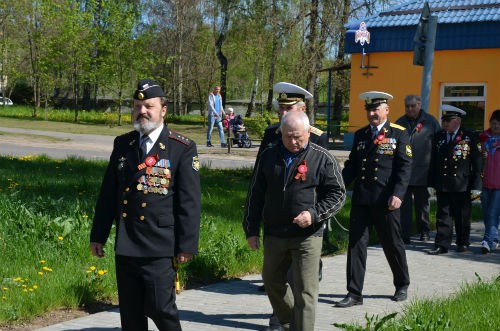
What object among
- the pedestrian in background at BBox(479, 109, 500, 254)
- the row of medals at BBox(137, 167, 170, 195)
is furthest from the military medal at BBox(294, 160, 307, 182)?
the pedestrian in background at BBox(479, 109, 500, 254)

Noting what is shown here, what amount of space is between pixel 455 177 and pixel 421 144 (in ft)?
2.57

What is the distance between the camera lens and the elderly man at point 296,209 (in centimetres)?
575

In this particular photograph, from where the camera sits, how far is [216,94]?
28.5m

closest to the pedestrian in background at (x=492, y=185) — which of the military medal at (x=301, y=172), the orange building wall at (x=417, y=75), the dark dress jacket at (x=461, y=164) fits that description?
the dark dress jacket at (x=461, y=164)

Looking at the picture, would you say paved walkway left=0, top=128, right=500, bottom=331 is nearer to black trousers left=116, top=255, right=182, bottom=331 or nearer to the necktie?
black trousers left=116, top=255, right=182, bottom=331

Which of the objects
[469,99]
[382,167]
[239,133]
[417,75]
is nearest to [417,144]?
[382,167]

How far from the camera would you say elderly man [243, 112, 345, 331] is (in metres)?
5.75

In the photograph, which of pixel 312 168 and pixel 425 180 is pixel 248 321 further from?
pixel 425 180

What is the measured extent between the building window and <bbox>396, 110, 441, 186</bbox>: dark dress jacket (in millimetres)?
14303

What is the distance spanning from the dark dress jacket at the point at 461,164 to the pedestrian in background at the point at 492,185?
0.45ft

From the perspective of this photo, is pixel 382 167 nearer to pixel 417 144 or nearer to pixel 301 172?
pixel 301 172

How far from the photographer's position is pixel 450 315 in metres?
6.42

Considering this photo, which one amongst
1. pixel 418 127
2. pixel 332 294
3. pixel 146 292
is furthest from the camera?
pixel 418 127

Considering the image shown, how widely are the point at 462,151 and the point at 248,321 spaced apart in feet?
15.6
